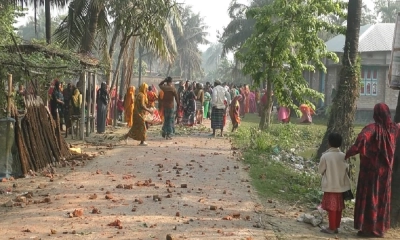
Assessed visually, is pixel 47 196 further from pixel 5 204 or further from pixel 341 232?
pixel 341 232

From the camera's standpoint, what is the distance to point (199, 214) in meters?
7.41

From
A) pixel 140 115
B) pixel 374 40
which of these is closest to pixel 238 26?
pixel 374 40

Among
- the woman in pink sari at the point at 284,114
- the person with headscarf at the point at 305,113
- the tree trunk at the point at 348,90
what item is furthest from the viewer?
the person with headscarf at the point at 305,113

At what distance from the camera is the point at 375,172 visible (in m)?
6.83

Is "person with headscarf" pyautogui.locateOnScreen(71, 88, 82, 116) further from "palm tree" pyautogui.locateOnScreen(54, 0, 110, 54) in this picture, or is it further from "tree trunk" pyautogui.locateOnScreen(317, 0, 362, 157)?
"tree trunk" pyautogui.locateOnScreen(317, 0, 362, 157)

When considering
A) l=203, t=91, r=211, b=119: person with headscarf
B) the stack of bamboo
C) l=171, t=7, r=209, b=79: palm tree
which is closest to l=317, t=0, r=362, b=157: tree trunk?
the stack of bamboo

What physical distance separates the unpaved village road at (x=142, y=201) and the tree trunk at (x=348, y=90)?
2613 mm

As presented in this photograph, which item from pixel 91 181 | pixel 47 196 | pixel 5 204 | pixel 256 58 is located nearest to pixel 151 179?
pixel 91 181

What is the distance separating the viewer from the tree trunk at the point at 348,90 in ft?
41.9

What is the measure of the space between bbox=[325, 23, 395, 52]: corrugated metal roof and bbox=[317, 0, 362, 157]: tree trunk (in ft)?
56.7

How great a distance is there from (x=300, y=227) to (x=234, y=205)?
1162 millimetres

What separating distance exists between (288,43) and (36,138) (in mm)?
8924

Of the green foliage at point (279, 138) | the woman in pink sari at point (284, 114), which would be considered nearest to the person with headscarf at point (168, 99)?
the green foliage at point (279, 138)

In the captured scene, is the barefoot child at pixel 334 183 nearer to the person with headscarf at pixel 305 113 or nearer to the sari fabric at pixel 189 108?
the sari fabric at pixel 189 108
